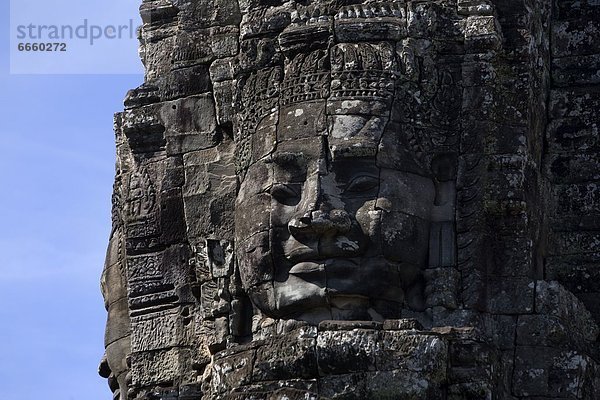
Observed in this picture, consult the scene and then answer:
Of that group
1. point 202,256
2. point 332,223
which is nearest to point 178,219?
point 202,256

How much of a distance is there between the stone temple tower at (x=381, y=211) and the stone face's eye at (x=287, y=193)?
2 centimetres

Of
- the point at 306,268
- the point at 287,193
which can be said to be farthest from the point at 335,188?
the point at 306,268

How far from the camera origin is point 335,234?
23.2m

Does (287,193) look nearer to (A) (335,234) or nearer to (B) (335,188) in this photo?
(B) (335,188)

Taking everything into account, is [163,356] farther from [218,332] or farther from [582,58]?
[582,58]

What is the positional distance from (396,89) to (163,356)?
3.42 meters

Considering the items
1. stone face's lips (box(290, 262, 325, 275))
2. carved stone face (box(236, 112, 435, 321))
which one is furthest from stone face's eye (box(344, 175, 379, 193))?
stone face's lips (box(290, 262, 325, 275))

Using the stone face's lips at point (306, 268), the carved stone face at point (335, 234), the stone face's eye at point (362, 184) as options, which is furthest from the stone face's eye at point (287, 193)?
the stone face's lips at point (306, 268)

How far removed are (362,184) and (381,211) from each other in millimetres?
300

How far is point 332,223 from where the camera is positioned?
75.8 feet

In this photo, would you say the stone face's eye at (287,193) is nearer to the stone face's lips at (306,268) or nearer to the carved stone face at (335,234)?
the carved stone face at (335,234)

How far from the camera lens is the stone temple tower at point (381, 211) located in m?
23.0

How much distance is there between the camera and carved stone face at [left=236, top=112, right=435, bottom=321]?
23.2 metres

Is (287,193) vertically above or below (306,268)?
above
